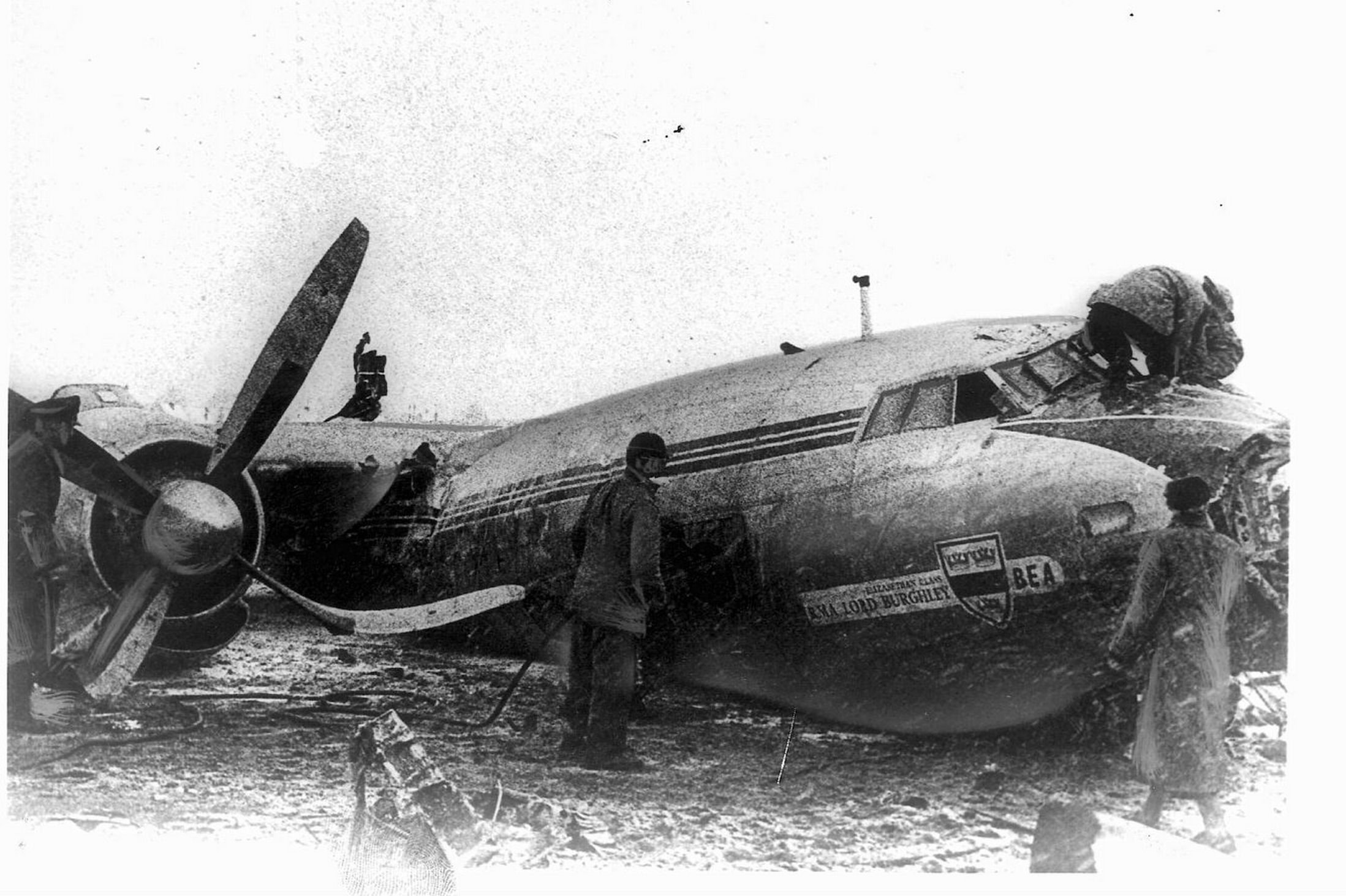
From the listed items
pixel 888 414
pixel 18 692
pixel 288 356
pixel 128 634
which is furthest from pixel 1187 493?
pixel 18 692

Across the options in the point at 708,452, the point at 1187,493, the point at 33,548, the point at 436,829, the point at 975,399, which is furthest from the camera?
the point at 33,548

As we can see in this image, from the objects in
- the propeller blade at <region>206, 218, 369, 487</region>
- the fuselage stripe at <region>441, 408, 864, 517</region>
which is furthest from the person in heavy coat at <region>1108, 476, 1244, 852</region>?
the propeller blade at <region>206, 218, 369, 487</region>

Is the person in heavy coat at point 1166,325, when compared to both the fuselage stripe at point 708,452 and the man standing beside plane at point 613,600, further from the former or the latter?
the man standing beside plane at point 613,600

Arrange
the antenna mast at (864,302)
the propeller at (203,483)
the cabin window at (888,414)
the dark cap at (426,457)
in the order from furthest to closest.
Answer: the dark cap at (426,457) → the propeller at (203,483) → the antenna mast at (864,302) → the cabin window at (888,414)

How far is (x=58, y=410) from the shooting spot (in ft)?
19.2

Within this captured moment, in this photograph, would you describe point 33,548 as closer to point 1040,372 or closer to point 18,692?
point 18,692

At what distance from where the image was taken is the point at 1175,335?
5.12 meters

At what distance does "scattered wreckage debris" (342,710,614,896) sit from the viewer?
17.7 feet

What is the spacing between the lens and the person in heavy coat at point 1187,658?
4699 millimetres

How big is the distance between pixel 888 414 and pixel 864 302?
2.79ft

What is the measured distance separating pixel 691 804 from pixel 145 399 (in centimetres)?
355

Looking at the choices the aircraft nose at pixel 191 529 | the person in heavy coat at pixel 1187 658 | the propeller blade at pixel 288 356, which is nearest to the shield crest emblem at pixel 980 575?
the person in heavy coat at pixel 1187 658

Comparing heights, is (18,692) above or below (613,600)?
below

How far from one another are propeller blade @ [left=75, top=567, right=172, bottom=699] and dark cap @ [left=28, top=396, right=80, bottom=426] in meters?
0.92
